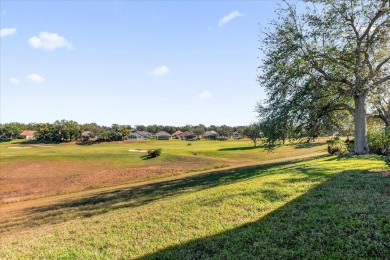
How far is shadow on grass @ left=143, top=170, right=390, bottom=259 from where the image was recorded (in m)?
6.69

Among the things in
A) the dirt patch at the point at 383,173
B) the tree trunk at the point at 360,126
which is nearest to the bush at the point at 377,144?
the tree trunk at the point at 360,126

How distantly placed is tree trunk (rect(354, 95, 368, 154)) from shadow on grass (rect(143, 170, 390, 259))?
1320 cm

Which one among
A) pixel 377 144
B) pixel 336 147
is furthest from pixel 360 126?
pixel 336 147

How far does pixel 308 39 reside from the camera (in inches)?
899

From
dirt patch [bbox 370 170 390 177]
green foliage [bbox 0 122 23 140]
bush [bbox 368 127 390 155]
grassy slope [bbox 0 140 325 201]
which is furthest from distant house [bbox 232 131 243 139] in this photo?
dirt patch [bbox 370 170 390 177]

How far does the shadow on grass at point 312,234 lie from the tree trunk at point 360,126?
13196mm

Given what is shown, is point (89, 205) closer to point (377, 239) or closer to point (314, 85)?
point (377, 239)

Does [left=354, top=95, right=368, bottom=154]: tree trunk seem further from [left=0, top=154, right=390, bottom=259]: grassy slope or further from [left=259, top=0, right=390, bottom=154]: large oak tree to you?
[left=0, top=154, right=390, bottom=259]: grassy slope

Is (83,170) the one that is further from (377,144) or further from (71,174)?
(377,144)

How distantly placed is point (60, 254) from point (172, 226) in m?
3.56

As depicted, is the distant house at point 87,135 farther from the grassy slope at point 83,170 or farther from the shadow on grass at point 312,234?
the shadow on grass at point 312,234

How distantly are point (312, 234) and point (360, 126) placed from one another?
17625mm

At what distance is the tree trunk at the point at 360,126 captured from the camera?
2194cm

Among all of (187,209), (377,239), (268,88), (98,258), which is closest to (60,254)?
(98,258)
